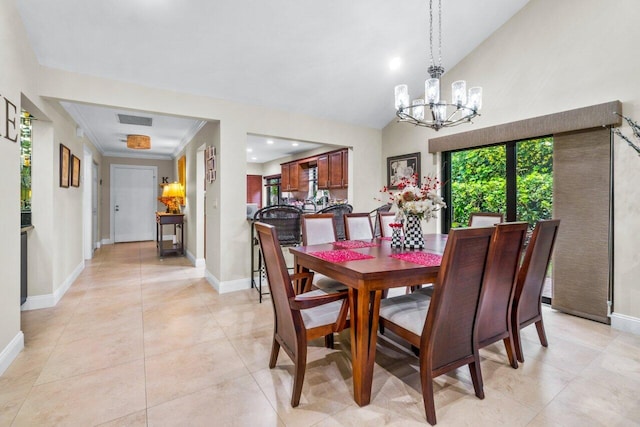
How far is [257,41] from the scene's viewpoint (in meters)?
3.02

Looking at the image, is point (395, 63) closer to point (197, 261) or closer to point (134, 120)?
point (134, 120)

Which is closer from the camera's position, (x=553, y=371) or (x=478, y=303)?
(x=478, y=303)

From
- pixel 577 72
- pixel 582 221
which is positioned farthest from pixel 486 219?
pixel 577 72

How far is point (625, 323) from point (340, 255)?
2.67 meters

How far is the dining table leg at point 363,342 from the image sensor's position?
1682 mm

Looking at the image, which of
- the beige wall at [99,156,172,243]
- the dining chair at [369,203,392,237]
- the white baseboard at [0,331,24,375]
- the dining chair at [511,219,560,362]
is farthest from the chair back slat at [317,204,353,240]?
the beige wall at [99,156,172,243]

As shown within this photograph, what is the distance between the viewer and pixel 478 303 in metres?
1.73

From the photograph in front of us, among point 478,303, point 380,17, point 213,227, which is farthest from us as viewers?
point 213,227

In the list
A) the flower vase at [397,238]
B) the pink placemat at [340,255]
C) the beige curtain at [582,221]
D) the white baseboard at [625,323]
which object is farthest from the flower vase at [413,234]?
the white baseboard at [625,323]

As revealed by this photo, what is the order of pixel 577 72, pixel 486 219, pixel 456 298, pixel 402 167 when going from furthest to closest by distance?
pixel 402 167 → pixel 486 219 → pixel 577 72 → pixel 456 298

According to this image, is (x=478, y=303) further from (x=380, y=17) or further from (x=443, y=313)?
(x=380, y=17)

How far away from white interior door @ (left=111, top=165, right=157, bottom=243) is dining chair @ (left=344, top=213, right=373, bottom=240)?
21.8ft

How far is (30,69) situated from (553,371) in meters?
4.60

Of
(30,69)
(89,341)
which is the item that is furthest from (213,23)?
(89,341)
